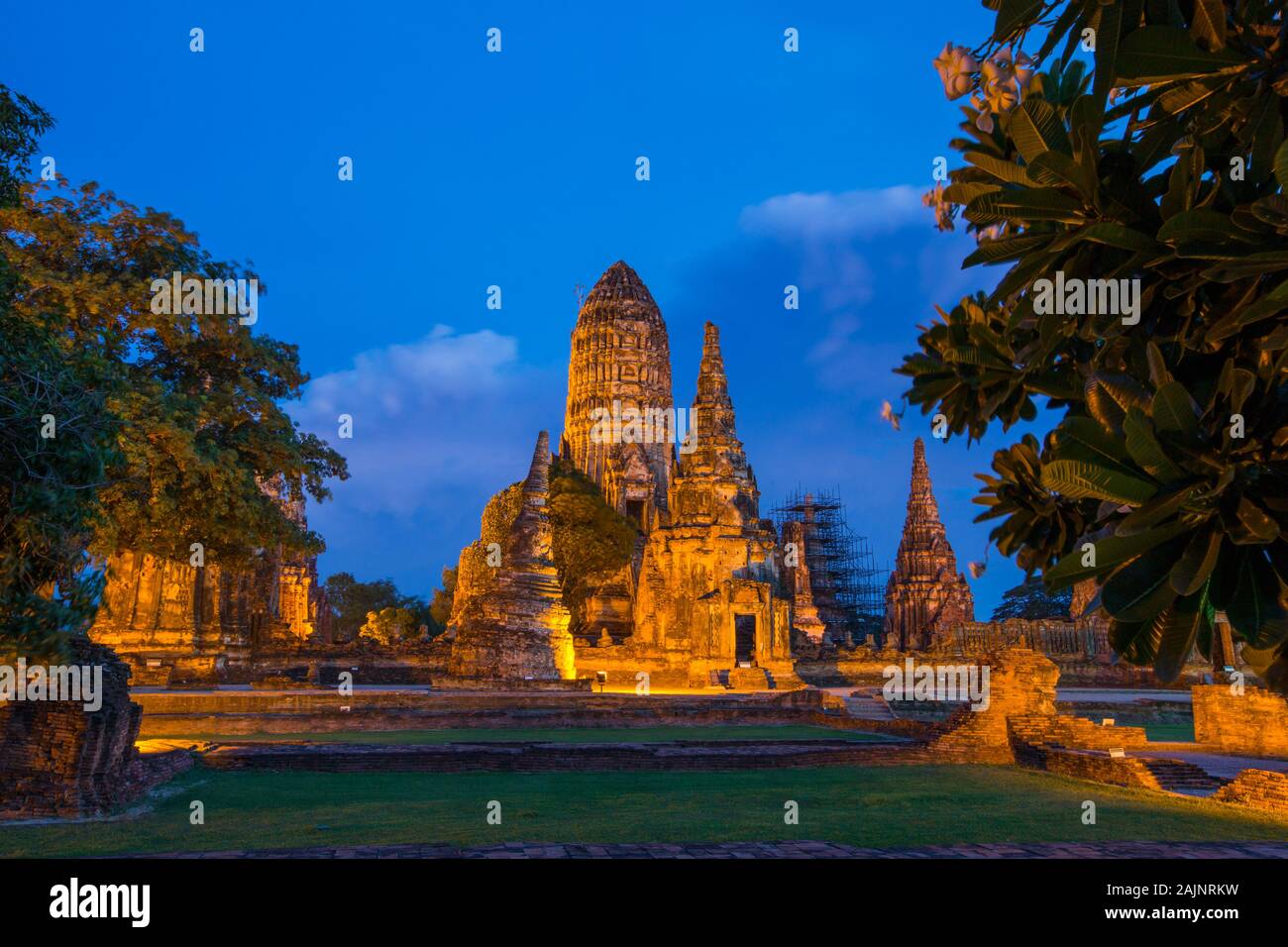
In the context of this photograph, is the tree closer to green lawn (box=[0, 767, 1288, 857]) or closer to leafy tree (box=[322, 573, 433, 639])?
green lawn (box=[0, 767, 1288, 857])

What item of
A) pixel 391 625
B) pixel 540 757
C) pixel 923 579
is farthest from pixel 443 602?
pixel 540 757

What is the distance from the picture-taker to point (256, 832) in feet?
24.5

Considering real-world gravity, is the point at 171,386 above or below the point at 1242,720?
above

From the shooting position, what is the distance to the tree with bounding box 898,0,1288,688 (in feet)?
8.38

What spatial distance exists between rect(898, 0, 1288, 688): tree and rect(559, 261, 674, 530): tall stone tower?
190 feet

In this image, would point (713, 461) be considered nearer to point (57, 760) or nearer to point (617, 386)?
point (617, 386)

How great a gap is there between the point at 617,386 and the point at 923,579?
69.3 ft

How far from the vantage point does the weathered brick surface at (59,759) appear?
8859 millimetres

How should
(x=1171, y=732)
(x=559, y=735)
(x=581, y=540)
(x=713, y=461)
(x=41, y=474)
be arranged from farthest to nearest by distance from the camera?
(x=581, y=540)
(x=713, y=461)
(x=1171, y=732)
(x=559, y=735)
(x=41, y=474)

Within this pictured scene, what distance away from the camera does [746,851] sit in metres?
5.63

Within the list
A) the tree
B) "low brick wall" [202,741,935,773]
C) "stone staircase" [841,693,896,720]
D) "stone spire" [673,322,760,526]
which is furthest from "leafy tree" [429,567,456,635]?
the tree

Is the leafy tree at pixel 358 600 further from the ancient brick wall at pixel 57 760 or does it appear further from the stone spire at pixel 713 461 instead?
the ancient brick wall at pixel 57 760
